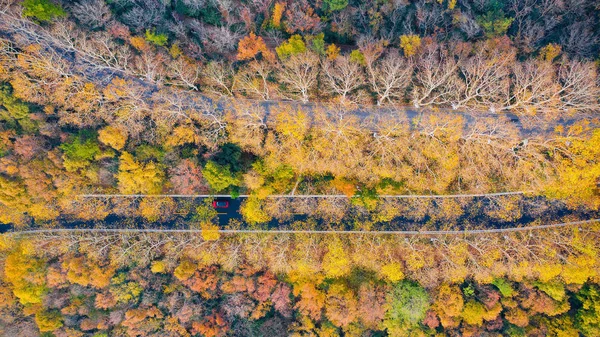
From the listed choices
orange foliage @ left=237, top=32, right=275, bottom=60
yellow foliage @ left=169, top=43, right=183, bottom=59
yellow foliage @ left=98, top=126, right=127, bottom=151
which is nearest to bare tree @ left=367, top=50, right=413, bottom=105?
orange foliage @ left=237, top=32, right=275, bottom=60

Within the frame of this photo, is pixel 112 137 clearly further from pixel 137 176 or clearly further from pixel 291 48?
pixel 291 48

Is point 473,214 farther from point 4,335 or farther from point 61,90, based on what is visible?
point 4,335

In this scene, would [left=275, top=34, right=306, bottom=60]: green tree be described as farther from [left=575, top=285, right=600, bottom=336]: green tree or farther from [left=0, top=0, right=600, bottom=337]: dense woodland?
[left=575, top=285, right=600, bottom=336]: green tree

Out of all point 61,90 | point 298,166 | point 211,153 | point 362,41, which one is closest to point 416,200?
point 298,166

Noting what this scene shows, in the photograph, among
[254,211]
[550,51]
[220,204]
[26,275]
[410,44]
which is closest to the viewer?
[550,51]

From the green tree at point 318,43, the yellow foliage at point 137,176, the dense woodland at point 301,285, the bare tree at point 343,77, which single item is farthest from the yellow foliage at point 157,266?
the green tree at point 318,43

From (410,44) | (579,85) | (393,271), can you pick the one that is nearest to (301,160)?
(393,271)
